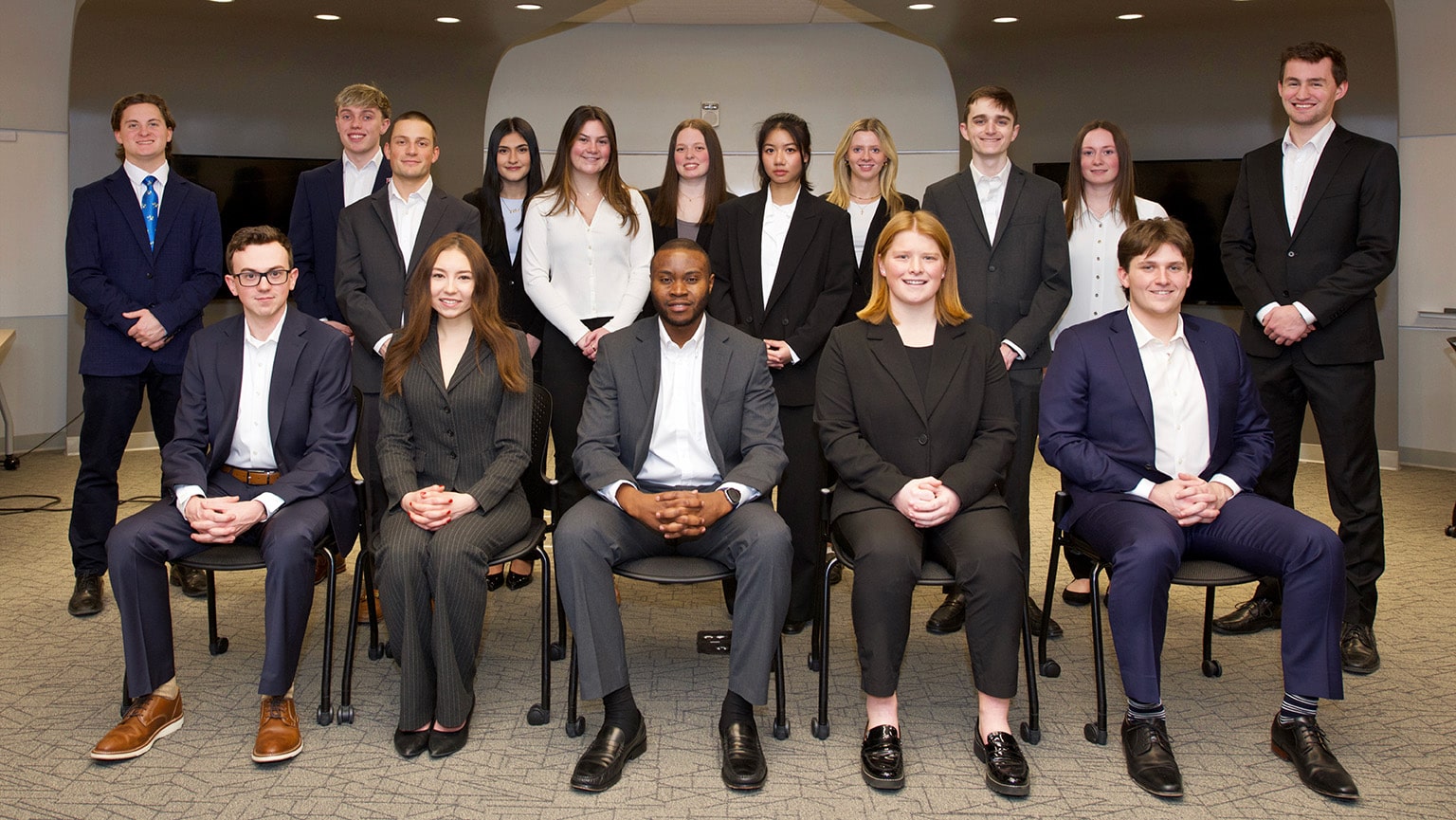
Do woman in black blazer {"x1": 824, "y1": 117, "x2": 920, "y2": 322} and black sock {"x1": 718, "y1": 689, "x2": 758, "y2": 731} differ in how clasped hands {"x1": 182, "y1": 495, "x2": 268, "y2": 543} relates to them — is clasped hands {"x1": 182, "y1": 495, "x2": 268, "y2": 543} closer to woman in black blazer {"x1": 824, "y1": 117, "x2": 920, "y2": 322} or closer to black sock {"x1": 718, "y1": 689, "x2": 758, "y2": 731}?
black sock {"x1": 718, "y1": 689, "x2": 758, "y2": 731}

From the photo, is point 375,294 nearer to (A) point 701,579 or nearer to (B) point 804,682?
(A) point 701,579

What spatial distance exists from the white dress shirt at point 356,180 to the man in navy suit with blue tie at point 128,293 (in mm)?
539

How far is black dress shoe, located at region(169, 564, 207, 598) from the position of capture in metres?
4.57

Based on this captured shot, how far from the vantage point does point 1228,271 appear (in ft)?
13.1

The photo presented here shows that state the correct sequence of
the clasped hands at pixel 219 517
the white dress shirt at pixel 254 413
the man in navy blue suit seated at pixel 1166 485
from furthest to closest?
the white dress shirt at pixel 254 413 < the clasped hands at pixel 219 517 < the man in navy blue suit seated at pixel 1166 485

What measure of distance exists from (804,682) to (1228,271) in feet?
6.91

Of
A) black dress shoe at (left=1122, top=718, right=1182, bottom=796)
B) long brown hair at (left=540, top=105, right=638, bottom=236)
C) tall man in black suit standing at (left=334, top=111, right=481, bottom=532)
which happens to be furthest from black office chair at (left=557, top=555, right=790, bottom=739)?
long brown hair at (left=540, top=105, right=638, bottom=236)

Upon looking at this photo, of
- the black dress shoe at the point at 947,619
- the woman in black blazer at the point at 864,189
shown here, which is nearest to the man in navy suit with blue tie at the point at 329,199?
the woman in black blazer at the point at 864,189

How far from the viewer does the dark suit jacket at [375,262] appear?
4152 millimetres

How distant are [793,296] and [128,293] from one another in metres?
2.57

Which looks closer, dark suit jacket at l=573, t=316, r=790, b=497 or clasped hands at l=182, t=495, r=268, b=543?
clasped hands at l=182, t=495, r=268, b=543

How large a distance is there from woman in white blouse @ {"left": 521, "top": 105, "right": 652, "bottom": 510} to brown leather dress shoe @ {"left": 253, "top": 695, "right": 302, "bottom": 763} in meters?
1.39

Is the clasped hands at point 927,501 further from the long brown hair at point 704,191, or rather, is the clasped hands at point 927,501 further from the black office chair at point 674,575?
the long brown hair at point 704,191

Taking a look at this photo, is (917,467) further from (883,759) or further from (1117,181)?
(1117,181)
